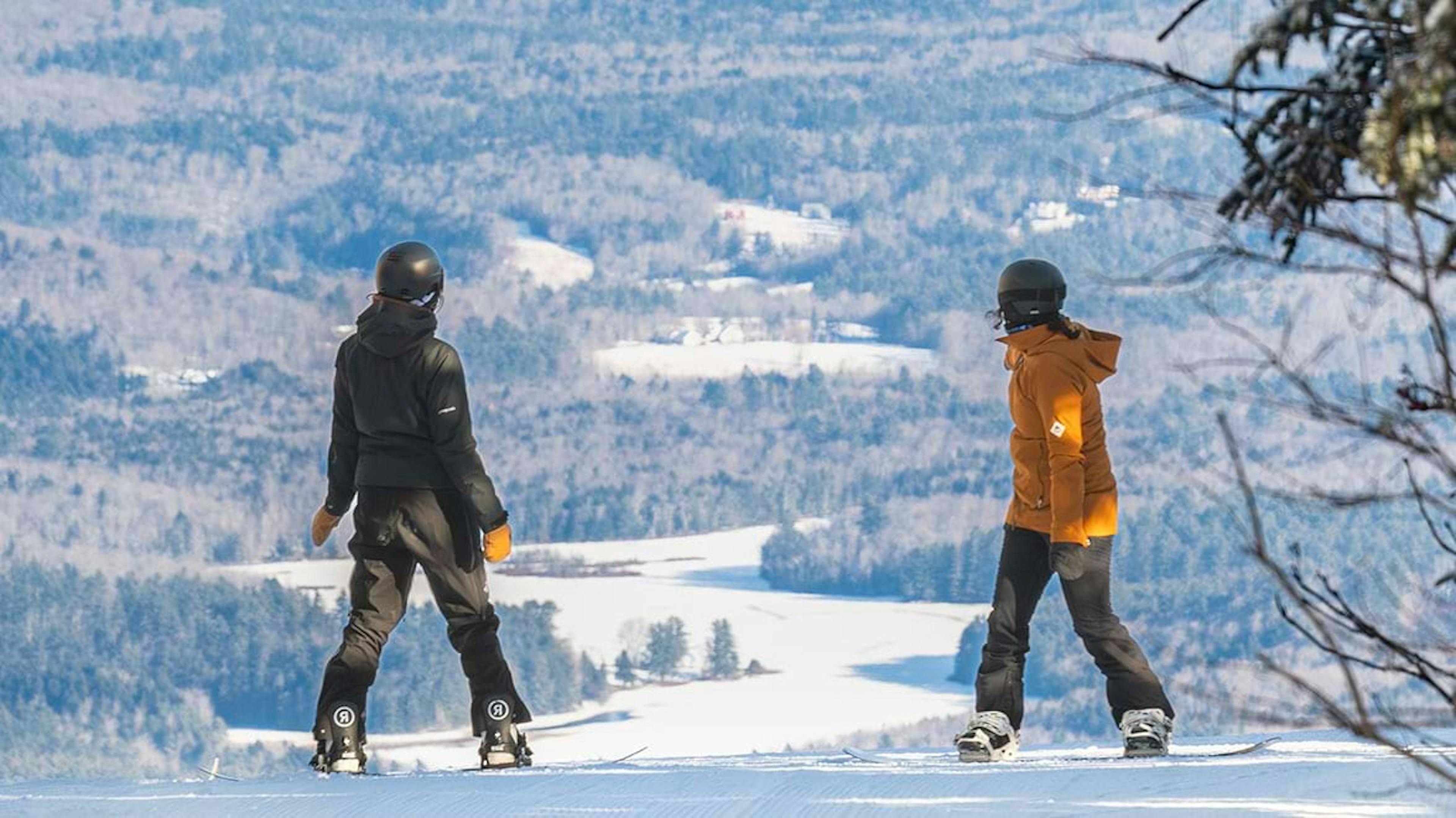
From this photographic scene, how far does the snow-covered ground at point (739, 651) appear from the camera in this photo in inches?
3307

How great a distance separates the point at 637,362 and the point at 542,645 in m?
79.4

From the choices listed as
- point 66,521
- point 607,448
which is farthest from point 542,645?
point 607,448

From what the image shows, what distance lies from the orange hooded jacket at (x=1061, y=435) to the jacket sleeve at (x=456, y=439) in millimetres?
1708

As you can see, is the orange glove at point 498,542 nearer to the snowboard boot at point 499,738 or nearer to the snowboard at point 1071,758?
the snowboard boot at point 499,738

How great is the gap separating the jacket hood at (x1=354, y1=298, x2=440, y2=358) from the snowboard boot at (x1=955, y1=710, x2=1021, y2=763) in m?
2.21

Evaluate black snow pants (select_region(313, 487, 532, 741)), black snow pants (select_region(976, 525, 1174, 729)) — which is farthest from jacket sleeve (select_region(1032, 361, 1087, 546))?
black snow pants (select_region(313, 487, 532, 741))

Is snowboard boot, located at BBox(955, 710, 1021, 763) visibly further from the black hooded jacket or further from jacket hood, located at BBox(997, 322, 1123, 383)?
the black hooded jacket

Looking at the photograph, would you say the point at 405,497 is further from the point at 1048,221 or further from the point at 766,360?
the point at 1048,221

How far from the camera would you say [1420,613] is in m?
4.68

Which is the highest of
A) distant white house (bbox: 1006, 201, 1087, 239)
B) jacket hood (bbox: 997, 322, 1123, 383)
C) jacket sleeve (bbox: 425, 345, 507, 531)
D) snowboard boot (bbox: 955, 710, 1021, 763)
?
distant white house (bbox: 1006, 201, 1087, 239)

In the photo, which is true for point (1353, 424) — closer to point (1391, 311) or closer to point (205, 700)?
point (205, 700)

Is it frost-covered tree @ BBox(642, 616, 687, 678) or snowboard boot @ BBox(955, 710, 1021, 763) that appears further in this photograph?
frost-covered tree @ BBox(642, 616, 687, 678)

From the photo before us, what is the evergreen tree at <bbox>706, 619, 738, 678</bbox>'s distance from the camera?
9798 cm

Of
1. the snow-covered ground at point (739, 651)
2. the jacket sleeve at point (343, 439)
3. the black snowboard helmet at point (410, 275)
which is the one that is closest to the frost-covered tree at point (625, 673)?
the snow-covered ground at point (739, 651)
